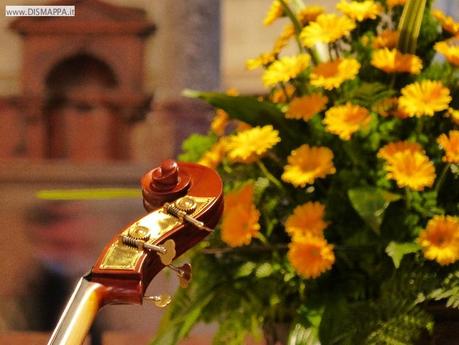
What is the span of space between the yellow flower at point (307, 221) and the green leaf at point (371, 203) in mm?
32

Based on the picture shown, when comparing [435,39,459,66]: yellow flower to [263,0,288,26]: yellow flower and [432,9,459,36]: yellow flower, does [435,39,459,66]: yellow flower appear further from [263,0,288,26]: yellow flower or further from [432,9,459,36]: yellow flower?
[263,0,288,26]: yellow flower

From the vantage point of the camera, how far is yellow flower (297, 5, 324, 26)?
77 centimetres

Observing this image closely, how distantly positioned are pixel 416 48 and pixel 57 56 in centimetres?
148

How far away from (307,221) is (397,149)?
0.32 feet

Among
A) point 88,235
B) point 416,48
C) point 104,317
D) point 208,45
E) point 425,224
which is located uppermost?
point 416,48

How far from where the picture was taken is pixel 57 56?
6.72 ft

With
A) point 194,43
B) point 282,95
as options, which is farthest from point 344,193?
point 194,43

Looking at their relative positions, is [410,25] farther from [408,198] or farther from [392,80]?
[408,198]

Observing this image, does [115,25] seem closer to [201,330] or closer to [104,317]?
[104,317]

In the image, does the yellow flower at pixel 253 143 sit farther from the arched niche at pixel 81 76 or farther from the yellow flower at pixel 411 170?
the arched niche at pixel 81 76

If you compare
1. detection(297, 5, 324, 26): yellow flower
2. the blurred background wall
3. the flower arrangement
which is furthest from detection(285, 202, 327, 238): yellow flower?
the blurred background wall

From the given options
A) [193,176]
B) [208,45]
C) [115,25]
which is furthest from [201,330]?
[193,176]

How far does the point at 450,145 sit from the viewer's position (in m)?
0.63

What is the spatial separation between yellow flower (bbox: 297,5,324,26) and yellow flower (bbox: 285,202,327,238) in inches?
8.3
